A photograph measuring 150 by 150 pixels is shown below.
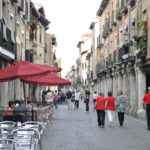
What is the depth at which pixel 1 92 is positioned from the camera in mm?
37406

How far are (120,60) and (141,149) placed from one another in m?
31.8

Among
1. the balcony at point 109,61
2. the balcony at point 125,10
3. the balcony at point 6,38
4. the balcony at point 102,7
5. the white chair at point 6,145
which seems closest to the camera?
the white chair at point 6,145

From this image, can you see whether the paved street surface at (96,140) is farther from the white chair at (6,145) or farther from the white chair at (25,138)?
the white chair at (6,145)

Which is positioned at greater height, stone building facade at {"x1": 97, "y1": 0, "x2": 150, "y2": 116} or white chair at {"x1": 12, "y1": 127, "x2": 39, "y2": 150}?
stone building facade at {"x1": 97, "y1": 0, "x2": 150, "y2": 116}

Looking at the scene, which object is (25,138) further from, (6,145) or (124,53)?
(124,53)

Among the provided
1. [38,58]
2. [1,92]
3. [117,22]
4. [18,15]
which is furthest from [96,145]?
[38,58]

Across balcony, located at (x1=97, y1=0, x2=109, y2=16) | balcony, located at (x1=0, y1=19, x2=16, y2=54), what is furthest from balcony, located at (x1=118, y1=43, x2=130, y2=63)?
balcony, located at (x1=97, y1=0, x2=109, y2=16)

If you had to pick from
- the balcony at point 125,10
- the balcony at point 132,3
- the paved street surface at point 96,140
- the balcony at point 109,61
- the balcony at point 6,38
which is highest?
the balcony at point 125,10

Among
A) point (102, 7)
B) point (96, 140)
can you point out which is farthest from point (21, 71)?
point (102, 7)

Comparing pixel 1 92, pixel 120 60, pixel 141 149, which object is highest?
pixel 120 60

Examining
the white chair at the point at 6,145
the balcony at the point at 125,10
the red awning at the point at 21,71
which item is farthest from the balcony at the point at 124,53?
the white chair at the point at 6,145

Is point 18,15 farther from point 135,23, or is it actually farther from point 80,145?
point 80,145

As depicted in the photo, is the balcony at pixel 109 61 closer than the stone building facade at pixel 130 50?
No

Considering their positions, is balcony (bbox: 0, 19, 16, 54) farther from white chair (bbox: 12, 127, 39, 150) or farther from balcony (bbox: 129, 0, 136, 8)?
white chair (bbox: 12, 127, 39, 150)
